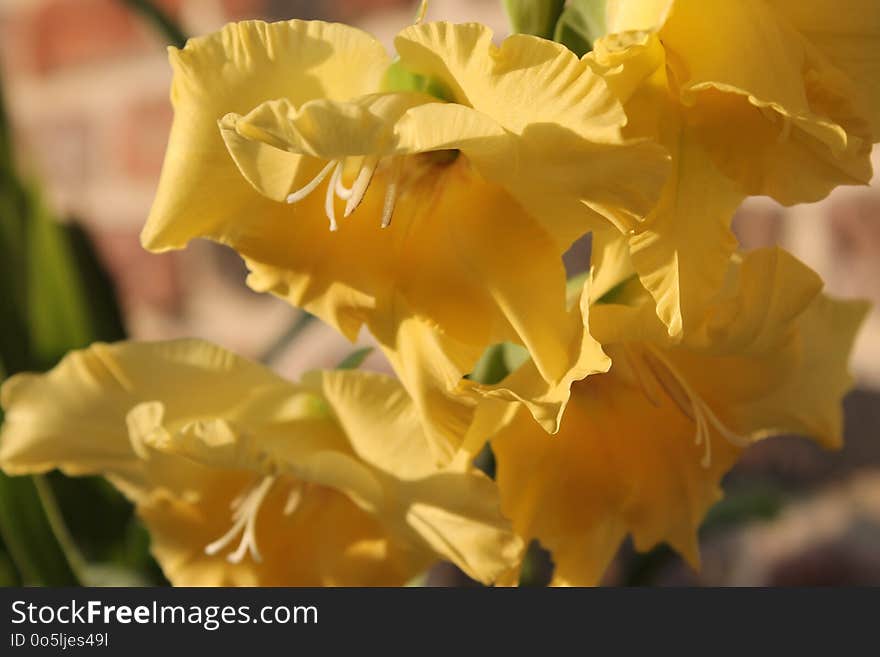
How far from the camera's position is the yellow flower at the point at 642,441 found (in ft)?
1.26

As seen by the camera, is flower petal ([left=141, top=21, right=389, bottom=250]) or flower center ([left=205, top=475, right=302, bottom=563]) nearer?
flower petal ([left=141, top=21, right=389, bottom=250])

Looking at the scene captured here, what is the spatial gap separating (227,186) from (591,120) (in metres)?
0.13

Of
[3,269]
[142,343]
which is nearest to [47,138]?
[3,269]

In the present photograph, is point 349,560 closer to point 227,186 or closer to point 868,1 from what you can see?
point 227,186

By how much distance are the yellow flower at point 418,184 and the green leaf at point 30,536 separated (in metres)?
0.23

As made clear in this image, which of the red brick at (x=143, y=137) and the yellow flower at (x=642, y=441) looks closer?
the yellow flower at (x=642, y=441)

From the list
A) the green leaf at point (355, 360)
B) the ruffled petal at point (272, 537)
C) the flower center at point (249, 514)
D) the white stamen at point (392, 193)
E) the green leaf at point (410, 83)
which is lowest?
the ruffled petal at point (272, 537)

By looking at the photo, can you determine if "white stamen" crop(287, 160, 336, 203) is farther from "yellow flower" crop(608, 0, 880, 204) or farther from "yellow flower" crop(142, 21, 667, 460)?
"yellow flower" crop(608, 0, 880, 204)

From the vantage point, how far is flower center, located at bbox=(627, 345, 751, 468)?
0.40m

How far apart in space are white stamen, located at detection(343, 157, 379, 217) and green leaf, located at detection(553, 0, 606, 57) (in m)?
0.08

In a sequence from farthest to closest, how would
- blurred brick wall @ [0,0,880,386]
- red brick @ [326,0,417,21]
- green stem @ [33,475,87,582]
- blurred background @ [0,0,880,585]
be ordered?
blurred brick wall @ [0,0,880,386] → red brick @ [326,0,417,21] → blurred background @ [0,0,880,585] → green stem @ [33,475,87,582]

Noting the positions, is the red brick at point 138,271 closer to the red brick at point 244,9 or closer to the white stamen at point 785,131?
the red brick at point 244,9

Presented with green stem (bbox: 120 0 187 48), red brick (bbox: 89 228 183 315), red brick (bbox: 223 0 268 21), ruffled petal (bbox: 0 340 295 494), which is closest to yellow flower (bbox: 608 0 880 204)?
ruffled petal (bbox: 0 340 295 494)

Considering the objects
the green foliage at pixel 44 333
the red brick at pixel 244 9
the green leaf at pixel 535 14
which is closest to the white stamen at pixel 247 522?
the green foliage at pixel 44 333
